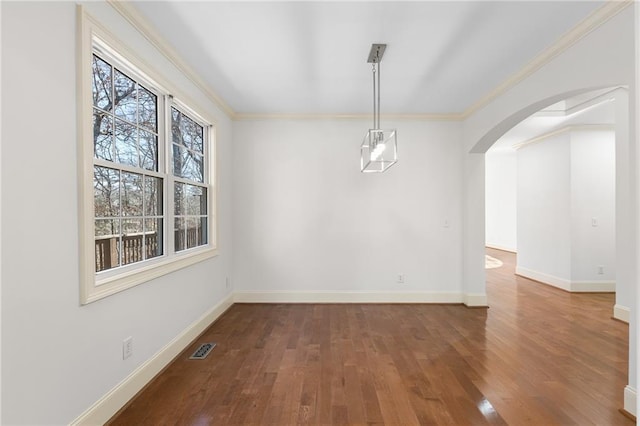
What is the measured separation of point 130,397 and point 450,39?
12.2 feet

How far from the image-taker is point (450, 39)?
230 centimetres

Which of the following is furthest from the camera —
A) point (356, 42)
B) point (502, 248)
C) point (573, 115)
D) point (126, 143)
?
point (502, 248)

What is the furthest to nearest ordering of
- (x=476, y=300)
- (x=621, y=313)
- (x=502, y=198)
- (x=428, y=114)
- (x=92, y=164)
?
(x=502, y=198)
(x=428, y=114)
(x=476, y=300)
(x=621, y=313)
(x=92, y=164)

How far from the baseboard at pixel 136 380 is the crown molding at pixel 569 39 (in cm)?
424

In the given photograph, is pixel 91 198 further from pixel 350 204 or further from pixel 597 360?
pixel 597 360

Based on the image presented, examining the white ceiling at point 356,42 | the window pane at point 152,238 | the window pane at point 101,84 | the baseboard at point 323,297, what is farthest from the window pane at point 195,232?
the white ceiling at point 356,42

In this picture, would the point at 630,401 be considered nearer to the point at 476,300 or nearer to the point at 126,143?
the point at 476,300

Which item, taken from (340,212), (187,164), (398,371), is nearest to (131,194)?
(187,164)

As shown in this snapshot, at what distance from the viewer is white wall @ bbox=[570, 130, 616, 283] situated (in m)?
4.69

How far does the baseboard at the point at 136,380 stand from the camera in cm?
169

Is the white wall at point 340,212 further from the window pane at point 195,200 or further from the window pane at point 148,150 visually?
the window pane at point 148,150

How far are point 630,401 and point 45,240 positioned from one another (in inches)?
145

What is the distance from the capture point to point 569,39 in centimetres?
223

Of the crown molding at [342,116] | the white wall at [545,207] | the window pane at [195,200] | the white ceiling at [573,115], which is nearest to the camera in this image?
the window pane at [195,200]
